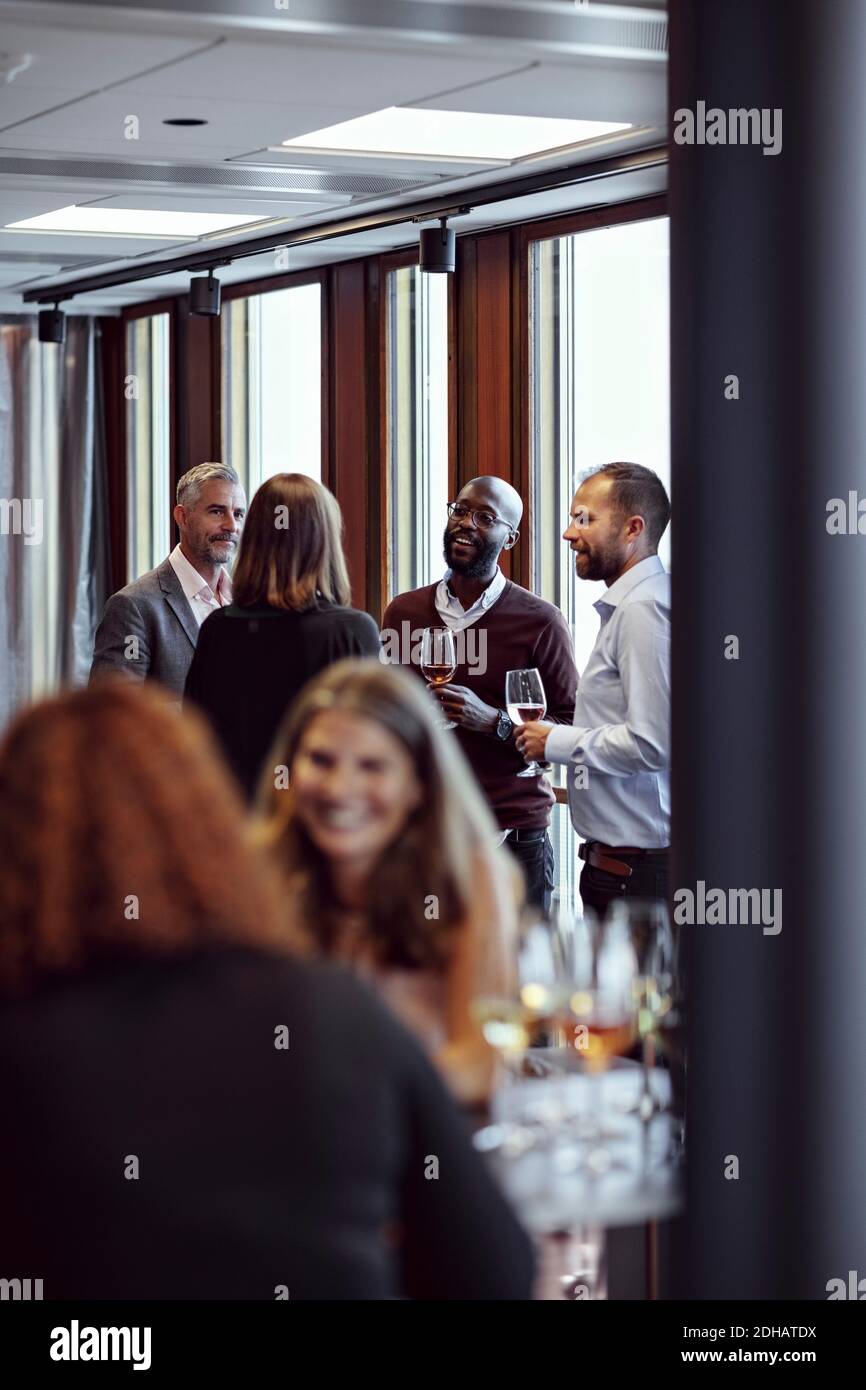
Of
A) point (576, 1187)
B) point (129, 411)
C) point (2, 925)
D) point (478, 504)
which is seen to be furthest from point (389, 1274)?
point (129, 411)

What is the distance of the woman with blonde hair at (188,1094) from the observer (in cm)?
133

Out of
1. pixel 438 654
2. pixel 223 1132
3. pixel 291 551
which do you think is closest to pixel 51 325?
pixel 438 654

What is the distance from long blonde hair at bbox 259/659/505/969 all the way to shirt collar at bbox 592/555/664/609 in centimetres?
167

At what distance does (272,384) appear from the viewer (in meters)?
6.91

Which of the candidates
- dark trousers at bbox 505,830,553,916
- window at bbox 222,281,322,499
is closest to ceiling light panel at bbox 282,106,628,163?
dark trousers at bbox 505,830,553,916

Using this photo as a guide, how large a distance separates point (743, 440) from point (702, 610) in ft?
0.76

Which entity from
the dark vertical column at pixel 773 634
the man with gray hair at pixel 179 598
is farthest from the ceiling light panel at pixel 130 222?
the dark vertical column at pixel 773 634

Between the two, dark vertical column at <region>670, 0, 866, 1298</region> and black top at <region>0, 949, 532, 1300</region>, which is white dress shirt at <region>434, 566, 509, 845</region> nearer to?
dark vertical column at <region>670, 0, 866, 1298</region>

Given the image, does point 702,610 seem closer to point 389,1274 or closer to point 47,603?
point 389,1274

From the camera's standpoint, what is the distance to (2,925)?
1367 millimetres

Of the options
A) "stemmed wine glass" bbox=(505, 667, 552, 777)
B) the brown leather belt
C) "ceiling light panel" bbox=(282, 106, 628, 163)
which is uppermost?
"ceiling light panel" bbox=(282, 106, 628, 163)

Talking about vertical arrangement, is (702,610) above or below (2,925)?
above

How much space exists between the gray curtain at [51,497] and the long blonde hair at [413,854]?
6468 mm

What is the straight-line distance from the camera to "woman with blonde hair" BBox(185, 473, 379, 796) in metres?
2.60
